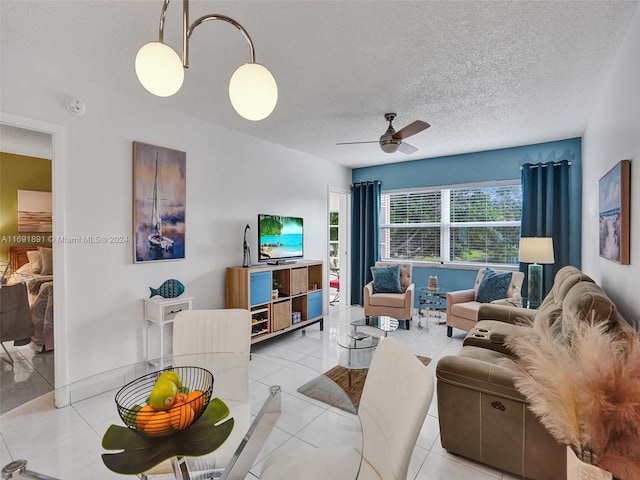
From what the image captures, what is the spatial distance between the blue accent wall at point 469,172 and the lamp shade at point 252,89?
460 centimetres

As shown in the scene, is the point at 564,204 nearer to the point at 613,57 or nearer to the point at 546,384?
the point at 613,57

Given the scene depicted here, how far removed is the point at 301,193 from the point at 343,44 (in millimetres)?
2907

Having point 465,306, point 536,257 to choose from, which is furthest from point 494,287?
point 536,257

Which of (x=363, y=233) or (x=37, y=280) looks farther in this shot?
(x=363, y=233)

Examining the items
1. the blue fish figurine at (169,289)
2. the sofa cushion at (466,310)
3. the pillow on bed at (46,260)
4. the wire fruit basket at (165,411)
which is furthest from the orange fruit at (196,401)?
the sofa cushion at (466,310)

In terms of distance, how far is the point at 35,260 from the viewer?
284 cm

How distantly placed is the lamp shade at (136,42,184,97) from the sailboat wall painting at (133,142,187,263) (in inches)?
87.6

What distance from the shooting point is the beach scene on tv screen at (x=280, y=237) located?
4.03 m

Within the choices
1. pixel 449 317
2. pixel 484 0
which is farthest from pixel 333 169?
pixel 484 0

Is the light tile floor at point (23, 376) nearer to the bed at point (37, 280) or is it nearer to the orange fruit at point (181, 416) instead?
the bed at point (37, 280)

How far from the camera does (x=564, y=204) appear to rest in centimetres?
417

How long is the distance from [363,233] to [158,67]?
5.09m

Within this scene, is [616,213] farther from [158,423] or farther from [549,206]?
[158,423]

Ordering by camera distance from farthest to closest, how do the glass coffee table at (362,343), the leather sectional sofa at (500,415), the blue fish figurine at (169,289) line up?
the blue fish figurine at (169,289)
the glass coffee table at (362,343)
the leather sectional sofa at (500,415)
